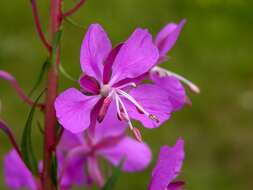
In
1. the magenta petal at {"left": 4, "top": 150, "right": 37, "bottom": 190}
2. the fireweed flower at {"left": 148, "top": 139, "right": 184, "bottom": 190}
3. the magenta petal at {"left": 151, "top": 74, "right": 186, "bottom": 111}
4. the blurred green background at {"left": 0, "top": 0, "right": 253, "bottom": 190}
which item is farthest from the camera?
the blurred green background at {"left": 0, "top": 0, "right": 253, "bottom": 190}

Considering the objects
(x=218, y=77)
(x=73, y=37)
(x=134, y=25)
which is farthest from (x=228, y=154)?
(x=73, y=37)

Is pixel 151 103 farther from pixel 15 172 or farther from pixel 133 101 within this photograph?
pixel 15 172

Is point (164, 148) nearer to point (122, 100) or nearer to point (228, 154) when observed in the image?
point (122, 100)

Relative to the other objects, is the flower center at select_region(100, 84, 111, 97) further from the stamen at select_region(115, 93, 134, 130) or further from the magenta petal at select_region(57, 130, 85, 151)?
the magenta petal at select_region(57, 130, 85, 151)

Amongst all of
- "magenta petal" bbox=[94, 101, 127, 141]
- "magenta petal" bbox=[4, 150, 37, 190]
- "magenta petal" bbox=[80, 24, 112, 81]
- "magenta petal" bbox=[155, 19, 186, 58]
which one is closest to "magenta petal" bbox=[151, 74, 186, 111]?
"magenta petal" bbox=[155, 19, 186, 58]

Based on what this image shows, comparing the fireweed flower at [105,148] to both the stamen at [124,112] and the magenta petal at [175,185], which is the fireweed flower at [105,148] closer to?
the stamen at [124,112]

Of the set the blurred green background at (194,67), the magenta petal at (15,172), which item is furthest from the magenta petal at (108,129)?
the blurred green background at (194,67)
